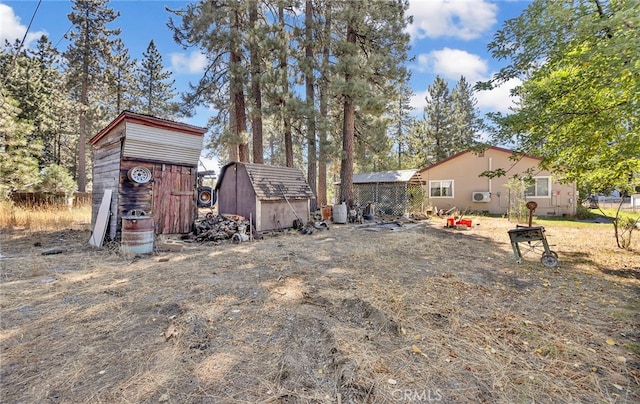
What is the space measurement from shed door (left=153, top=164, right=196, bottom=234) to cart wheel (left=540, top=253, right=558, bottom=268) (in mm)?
8967

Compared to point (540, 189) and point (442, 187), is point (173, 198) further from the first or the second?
point (540, 189)

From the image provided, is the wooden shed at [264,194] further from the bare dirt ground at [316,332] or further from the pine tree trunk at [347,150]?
the bare dirt ground at [316,332]

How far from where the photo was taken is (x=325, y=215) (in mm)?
13055

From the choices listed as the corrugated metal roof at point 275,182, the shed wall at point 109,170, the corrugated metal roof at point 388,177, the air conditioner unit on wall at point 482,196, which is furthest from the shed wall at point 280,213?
the air conditioner unit on wall at point 482,196

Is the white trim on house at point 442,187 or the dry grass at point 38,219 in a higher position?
the white trim on house at point 442,187

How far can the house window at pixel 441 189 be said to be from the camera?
18.3m

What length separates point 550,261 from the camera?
551 centimetres

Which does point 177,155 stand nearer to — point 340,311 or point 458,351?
point 340,311

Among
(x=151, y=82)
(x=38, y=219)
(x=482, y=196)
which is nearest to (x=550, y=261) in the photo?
(x=482, y=196)

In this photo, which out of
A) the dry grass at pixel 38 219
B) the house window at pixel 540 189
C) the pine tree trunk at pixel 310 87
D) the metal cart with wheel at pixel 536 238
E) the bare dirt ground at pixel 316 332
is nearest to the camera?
the bare dirt ground at pixel 316 332

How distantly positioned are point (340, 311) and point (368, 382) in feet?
4.18

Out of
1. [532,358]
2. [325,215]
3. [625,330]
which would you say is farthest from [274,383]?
[325,215]

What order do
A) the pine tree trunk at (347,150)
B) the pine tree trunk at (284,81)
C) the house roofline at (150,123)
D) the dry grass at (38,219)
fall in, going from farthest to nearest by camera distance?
1. the pine tree trunk at (347,150)
2. the pine tree trunk at (284,81)
3. the dry grass at (38,219)
4. the house roofline at (150,123)

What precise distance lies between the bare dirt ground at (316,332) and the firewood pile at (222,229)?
261 cm
